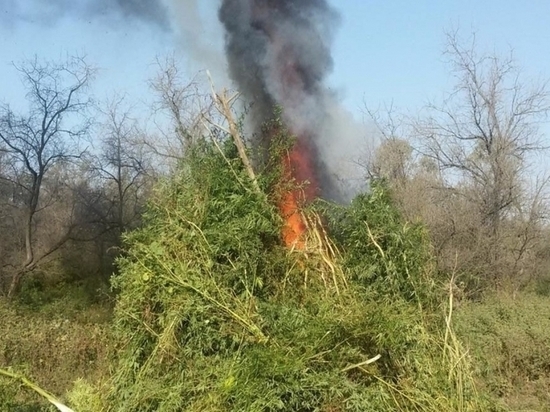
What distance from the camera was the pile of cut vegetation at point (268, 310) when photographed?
661cm

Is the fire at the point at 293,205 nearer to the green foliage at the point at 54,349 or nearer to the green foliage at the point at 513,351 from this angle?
the green foliage at the point at 513,351

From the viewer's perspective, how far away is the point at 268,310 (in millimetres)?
7168

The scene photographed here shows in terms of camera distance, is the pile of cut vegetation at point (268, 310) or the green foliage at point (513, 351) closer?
the pile of cut vegetation at point (268, 310)

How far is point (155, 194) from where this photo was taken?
833 centimetres

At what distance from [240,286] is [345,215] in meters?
1.64

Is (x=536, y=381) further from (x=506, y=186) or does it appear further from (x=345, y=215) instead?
(x=506, y=186)

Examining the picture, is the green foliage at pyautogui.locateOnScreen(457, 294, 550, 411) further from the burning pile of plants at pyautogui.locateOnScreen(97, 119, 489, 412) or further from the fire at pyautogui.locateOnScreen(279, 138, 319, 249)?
the fire at pyautogui.locateOnScreen(279, 138, 319, 249)

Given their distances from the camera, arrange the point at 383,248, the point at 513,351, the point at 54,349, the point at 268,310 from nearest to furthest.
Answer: the point at 268,310
the point at 383,248
the point at 513,351
the point at 54,349

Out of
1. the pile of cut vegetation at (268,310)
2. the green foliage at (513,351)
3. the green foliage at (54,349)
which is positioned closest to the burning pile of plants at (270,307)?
the pile of cut vegetation at (268,310)

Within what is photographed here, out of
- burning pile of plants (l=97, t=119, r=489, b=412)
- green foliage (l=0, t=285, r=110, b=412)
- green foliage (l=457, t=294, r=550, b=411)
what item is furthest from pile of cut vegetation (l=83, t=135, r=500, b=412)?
green foliage (l=0, t=285, r=110, b=412)

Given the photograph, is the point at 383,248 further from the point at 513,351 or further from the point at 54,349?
the point at 54,349

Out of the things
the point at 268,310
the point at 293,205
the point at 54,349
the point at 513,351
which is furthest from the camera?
the point at 54,349

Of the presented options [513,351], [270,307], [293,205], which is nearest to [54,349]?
[293,205]

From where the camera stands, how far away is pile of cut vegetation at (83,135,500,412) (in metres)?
6.61
